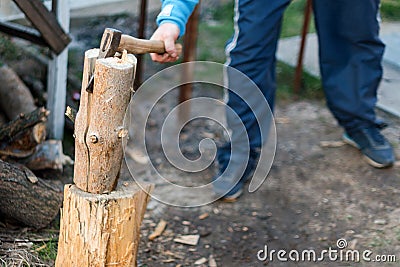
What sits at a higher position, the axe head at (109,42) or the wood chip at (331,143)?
the axe head at (109,42)

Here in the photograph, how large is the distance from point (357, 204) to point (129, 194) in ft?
4.72

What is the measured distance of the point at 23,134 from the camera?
316 centimetres

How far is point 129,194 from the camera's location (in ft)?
7.60

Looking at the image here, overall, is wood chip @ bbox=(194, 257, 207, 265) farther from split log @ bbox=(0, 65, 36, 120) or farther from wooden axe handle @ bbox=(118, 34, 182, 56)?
split log @ bbox=(0, 65, 36, 120)

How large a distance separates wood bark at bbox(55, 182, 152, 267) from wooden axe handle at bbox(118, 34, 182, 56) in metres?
0.48

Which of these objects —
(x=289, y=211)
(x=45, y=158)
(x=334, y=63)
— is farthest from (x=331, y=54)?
(x=45, y=158)

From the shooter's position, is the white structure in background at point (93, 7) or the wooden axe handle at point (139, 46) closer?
the wooden axe handle at point (139, 46)

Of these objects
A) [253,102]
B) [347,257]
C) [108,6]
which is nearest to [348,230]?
[347,257]

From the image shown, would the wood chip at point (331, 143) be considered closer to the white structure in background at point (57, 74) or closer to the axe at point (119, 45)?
the white structure in background at point (57, 74)

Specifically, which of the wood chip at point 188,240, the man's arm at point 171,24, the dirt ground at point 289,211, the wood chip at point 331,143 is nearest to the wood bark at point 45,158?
the dirt ground at point 289,211

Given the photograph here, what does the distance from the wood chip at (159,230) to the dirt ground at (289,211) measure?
0.02 m

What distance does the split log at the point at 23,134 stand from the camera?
3094mm

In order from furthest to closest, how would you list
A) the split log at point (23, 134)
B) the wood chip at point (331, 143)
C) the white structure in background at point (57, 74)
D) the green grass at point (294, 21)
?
1. the green grass at point (294, 21)
2. the wood chip at point (331, 143)
3. the white structure in background at point (57, 74)
4. the split log at point (23, 134)

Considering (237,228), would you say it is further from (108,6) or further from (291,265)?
(108,6)
